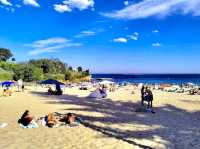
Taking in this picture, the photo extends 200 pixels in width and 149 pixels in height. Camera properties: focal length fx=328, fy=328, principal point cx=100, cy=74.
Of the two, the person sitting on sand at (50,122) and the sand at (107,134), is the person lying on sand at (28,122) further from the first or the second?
the person sitting on sand at (50,122)

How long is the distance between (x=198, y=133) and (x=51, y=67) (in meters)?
85.2

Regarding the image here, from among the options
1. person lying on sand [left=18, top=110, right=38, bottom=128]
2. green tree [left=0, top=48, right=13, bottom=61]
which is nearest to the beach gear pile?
person lying on sand [left=18, top=110, right=38, bottom=128]

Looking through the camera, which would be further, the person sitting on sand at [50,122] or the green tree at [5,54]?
the green tree at [5,54]

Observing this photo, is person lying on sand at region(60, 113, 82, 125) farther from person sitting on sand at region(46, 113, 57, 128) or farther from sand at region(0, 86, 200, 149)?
sand at region(0, 86, 200, 149)

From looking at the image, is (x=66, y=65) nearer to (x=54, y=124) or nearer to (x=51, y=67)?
(x=51, y=67)

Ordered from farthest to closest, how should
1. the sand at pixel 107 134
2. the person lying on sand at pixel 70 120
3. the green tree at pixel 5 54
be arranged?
the green tree at pixel 5 54 < the person lying on sand at pixel 70 120 < the sand at pixel 107 134

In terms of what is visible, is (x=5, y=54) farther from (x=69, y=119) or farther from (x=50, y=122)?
(x=50, y=122)

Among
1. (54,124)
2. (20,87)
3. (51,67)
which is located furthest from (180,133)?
(51,67)

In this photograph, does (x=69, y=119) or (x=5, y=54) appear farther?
(x=5, y=54)

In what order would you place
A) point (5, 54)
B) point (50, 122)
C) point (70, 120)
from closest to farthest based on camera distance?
point (50, 122) < point (70, 120) < point (5, 54)

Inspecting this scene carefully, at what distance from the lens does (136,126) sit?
17281 millimetres

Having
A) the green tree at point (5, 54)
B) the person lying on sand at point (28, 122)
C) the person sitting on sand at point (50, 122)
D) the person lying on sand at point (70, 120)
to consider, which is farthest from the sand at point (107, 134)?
the green tree at point (5, 54)

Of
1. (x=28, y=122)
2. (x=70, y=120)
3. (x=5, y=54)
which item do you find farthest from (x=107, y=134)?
(x=5, y=54)

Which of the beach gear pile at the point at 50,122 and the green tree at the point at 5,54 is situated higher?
the green tree at the point at 5,54
